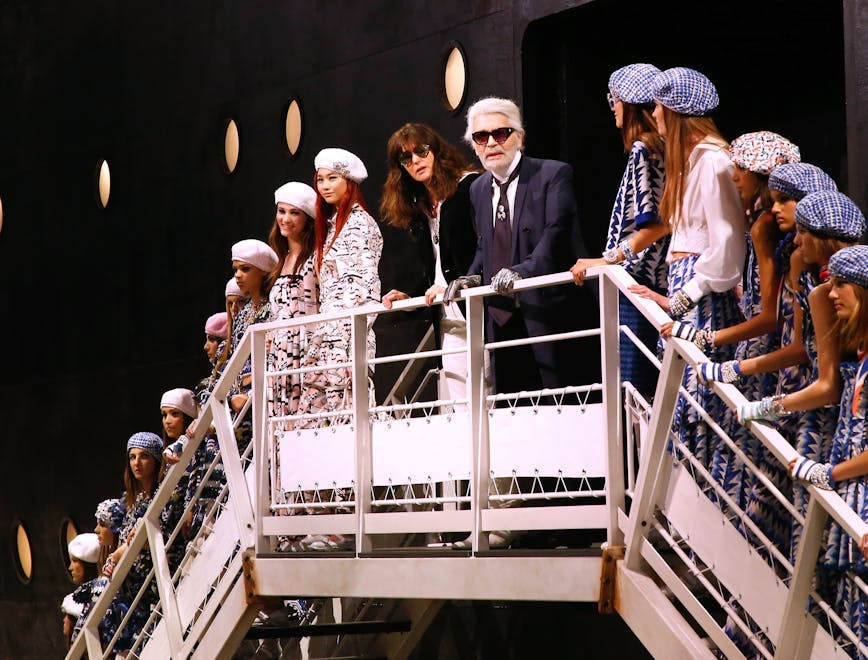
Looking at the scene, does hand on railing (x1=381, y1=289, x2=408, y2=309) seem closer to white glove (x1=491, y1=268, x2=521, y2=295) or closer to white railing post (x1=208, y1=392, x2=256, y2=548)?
white glove (x1=491, y1=268, x2=521, y2=295)

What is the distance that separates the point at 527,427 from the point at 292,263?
6.40ft

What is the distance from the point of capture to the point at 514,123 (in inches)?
213

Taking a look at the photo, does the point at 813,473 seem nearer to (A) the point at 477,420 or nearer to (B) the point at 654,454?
(B) the point at 654,454

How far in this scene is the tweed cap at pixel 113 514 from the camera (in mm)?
8117

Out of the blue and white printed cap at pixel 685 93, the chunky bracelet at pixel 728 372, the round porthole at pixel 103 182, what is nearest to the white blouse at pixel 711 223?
the blue and white printed cap at pixel 685 93

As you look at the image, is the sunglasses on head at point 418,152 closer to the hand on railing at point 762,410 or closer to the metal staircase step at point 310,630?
the metal staircase step at point 310,630

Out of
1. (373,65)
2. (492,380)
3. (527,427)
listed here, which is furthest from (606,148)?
(527,427)

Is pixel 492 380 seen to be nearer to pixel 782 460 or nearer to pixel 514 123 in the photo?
pixel 514 123

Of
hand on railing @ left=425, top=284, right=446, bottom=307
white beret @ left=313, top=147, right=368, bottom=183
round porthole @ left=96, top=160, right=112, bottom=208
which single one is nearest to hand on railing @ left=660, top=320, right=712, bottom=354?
hand on railing @ left=425, top=284, right=446, bottom=307

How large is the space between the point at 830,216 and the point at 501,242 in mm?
1718

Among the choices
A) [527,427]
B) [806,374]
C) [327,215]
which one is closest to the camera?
[806,374]

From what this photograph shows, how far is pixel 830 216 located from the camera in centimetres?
385

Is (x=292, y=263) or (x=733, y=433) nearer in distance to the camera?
(x=733, y=433)

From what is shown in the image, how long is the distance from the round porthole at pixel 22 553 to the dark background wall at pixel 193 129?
6 centimetres
